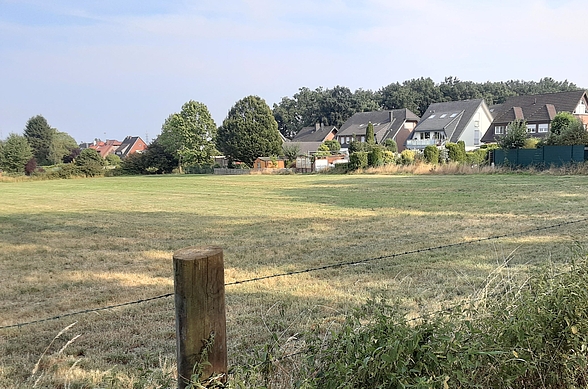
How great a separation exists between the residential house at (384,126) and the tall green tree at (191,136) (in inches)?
861

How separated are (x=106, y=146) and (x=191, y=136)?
68.2 m

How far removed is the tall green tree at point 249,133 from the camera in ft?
185

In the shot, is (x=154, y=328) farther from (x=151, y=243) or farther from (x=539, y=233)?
(x=539, y=233)

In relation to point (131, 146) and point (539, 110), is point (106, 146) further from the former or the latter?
point (539, 110)

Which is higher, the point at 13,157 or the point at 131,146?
the point at 131,146

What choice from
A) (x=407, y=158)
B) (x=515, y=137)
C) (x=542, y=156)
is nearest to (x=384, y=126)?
(x=407, y=158)

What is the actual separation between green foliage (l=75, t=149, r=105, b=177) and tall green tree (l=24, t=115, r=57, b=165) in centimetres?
3171

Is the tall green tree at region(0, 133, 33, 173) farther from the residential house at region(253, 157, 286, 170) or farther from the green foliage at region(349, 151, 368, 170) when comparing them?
the green foliage at region(349, 151, 368, 170)

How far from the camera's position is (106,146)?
118m

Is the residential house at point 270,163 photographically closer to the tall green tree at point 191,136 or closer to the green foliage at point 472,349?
the tall green tree at point 191,136

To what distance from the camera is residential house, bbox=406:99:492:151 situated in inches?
2270

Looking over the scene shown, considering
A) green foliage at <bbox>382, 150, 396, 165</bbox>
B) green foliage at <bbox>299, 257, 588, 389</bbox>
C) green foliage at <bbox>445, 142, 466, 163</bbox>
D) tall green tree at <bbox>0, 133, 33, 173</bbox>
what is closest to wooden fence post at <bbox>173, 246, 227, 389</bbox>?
green foliage at <bbox>299, 257, 588, 389</bbox>

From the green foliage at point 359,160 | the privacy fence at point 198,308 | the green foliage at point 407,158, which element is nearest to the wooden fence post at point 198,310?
the privacy fence at point 198,308

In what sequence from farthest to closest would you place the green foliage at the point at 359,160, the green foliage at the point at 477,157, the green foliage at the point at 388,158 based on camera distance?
the green foliage at the point at 359,160
the green foliage at the point at 388,158
the green foliage at the point at 477,157
